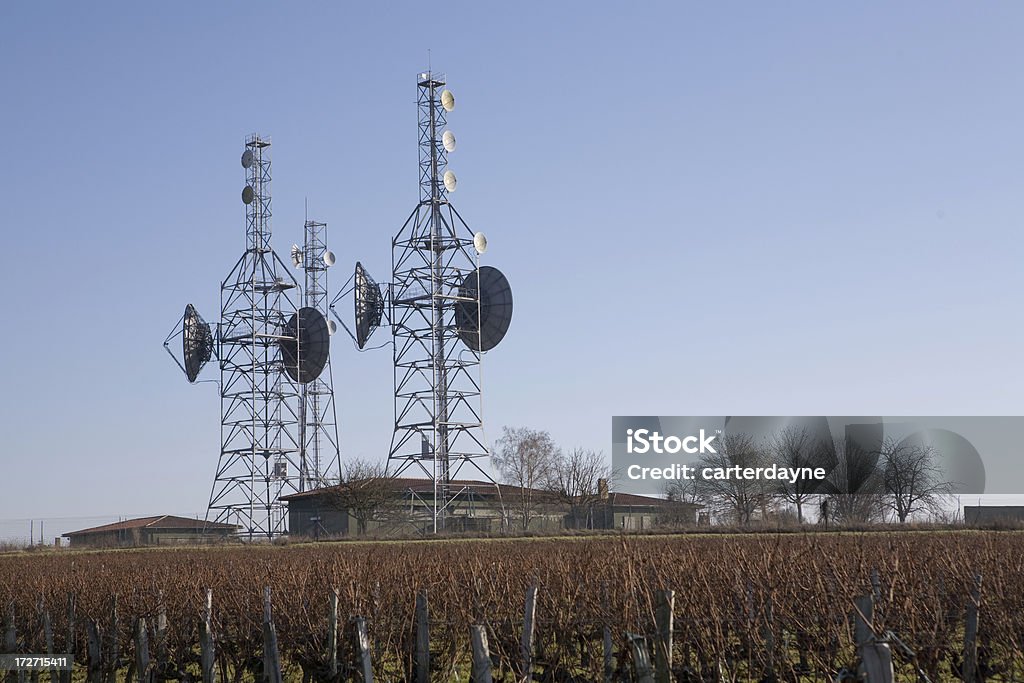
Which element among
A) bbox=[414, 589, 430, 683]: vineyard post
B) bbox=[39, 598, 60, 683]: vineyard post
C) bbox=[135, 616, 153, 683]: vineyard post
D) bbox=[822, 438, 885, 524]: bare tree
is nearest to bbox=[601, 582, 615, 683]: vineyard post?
bbox=[414, 589, 430, 683]: vineyard post

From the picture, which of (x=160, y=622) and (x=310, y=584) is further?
(x=310, y=584)

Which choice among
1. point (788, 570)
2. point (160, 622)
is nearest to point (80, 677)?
point (160, 622)

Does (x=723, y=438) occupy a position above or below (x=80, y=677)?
above

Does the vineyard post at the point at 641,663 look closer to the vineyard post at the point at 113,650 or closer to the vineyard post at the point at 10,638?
the vineyard post at the point at 113,650

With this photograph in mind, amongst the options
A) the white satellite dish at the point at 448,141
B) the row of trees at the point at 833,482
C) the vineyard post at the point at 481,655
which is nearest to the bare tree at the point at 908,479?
the row of trees at the point at 833,482

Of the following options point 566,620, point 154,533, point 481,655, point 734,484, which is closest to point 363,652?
point 481,655

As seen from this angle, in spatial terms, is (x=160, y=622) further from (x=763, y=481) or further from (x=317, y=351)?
(x=763, y=481)

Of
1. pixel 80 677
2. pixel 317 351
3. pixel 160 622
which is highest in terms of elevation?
pixel 317 351

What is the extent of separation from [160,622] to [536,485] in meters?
65.9

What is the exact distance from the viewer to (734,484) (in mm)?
74375

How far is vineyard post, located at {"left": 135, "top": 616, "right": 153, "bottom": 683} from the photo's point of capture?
693 inches

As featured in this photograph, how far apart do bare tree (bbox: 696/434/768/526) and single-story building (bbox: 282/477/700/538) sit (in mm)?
4102

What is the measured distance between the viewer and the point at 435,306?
188 feet

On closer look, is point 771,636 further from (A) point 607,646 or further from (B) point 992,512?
(B) point 992,512
